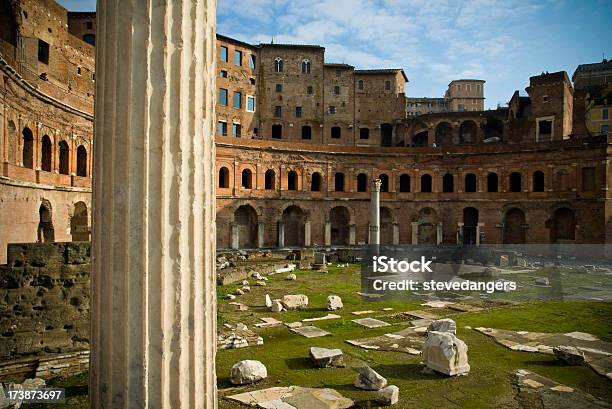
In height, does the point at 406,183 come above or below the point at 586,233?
above

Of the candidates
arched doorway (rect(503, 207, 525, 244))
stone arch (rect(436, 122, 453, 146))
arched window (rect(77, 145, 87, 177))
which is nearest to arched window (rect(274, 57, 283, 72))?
stone arch (rect(436, 122, 453, 146))

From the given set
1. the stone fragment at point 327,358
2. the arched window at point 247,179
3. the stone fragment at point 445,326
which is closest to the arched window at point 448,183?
the arched window at point 247,179

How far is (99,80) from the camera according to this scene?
295cm

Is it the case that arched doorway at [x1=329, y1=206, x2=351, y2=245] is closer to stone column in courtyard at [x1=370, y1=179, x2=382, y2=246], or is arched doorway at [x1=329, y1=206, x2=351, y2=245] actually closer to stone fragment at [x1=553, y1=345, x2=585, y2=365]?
stone column in courtyard at [x1=370, y1=179, x2=382, y2=246]

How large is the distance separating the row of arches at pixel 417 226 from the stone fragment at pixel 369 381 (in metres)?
24.9

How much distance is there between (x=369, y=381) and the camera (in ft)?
22.8

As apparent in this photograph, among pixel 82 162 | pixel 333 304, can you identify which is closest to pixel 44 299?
pixel 333 304

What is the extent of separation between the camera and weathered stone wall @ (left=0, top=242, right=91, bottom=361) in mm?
7527

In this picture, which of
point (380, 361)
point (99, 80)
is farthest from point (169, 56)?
point (380, 361)

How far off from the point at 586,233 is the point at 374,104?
66.6 ft

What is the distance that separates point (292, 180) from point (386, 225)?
27.1 ft

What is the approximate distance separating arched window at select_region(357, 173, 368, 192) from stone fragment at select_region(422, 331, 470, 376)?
26.9 metres

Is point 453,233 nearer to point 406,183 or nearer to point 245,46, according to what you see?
point 406,183

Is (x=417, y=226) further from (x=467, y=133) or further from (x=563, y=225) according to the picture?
(x=467, y=133)
